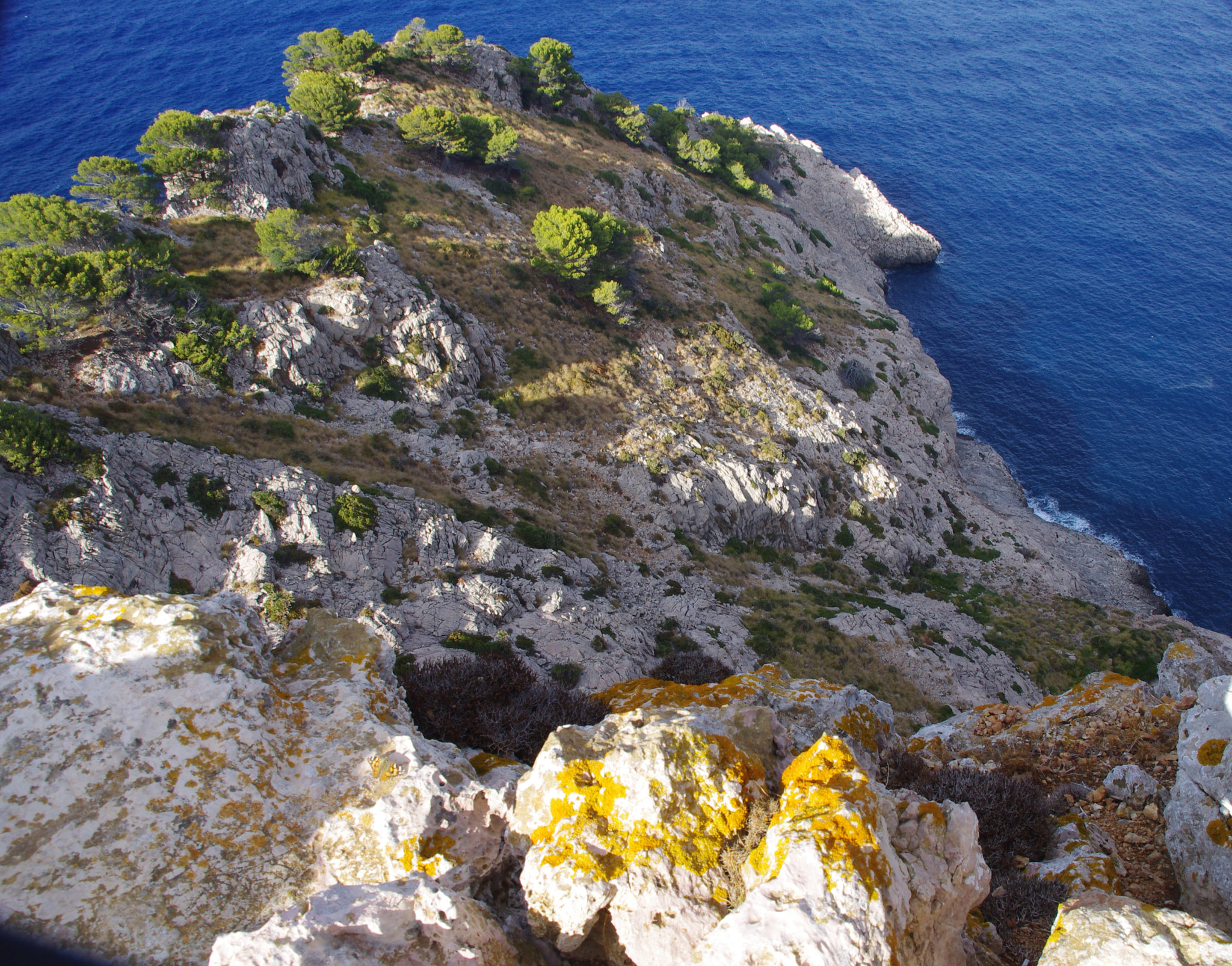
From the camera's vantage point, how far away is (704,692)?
2250 centimetres

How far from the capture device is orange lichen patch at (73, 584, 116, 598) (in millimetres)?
14969

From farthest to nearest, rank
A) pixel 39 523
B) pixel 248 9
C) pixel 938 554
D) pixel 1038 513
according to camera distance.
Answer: pixel 248 9, pixel 1038 513, pixel 938 554, pixel 39 523

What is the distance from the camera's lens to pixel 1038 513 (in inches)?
2768

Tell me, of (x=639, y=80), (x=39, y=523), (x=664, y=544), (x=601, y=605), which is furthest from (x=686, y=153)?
(x=39, y=523)

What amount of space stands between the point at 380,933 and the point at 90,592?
451 inches

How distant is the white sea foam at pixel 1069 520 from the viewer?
6612 centimetres

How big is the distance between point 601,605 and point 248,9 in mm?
172455

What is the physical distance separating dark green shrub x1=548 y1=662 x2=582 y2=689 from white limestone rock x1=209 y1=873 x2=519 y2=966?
14.6m

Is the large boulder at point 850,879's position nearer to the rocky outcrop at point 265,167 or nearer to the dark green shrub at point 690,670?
the dark green shrub at point 690,670

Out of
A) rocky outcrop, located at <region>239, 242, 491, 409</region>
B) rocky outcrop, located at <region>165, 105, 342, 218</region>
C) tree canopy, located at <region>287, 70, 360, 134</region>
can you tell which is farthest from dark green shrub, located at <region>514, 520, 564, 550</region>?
tree canopy, located at <region>287, 70, 360, 134</region>

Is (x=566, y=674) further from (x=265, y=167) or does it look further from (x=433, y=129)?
(x=433, y=129)

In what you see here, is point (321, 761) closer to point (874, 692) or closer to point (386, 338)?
point (874, 692)

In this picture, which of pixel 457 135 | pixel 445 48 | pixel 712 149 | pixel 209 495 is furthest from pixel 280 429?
pixel 712 149

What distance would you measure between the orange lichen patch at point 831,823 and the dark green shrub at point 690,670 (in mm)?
15909
